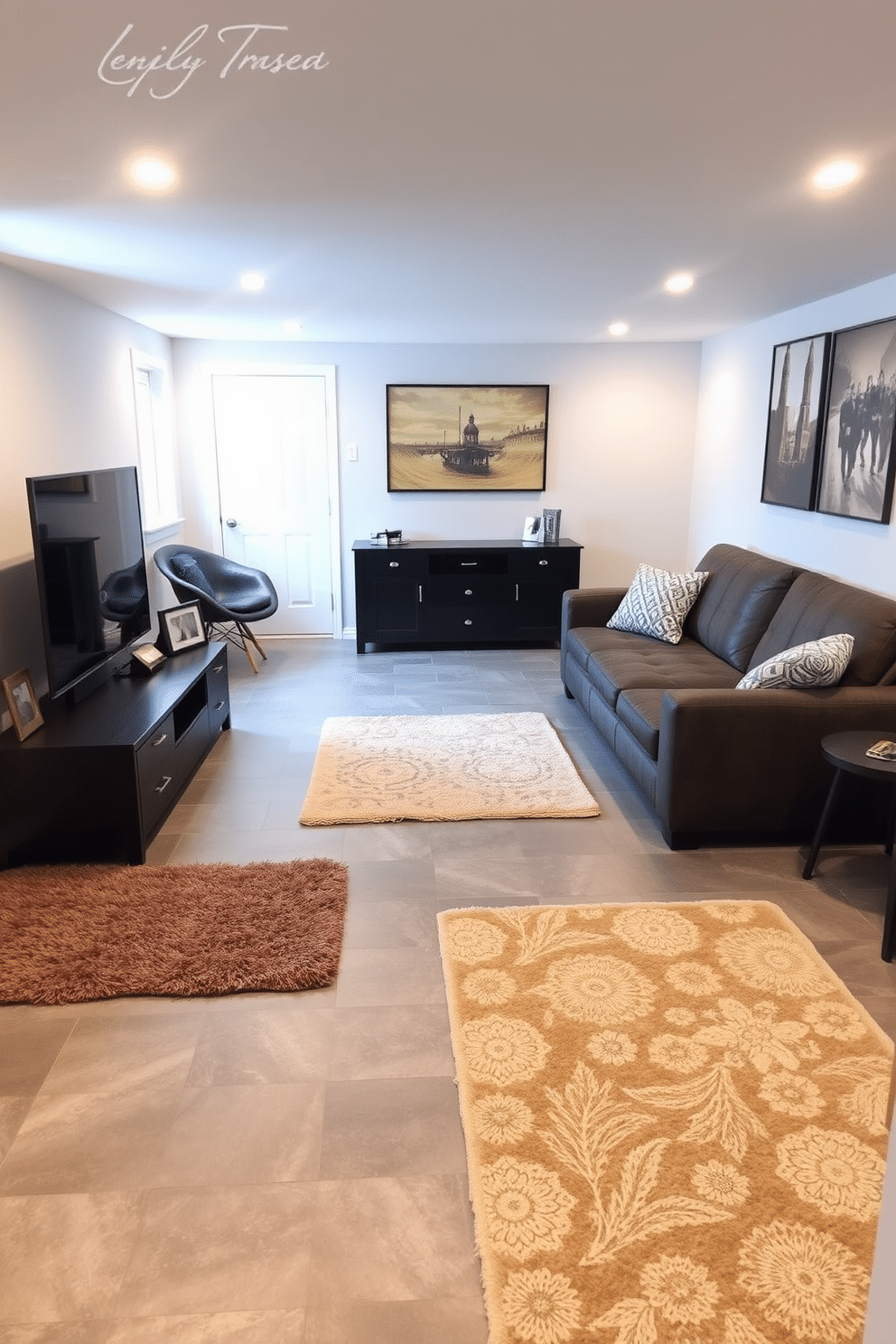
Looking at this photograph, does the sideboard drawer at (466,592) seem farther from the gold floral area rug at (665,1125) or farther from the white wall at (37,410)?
the gold floral area rug at (665,1125)

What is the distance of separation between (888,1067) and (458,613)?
15.3 feet

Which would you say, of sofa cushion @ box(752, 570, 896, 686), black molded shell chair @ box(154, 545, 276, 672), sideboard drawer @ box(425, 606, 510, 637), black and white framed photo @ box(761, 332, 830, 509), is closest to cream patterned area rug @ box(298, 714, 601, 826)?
sofa cushion @ box(752, 570, 896, 686)

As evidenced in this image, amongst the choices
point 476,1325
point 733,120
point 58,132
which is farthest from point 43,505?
point 476,1325

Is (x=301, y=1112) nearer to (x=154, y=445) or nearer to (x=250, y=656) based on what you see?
(x=250, y=656)

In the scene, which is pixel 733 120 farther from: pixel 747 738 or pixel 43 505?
pixel 43 505

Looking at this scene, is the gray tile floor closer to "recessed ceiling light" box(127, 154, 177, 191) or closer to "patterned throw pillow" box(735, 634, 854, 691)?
"patterned throw pillow" box(735, 634, 854, 691)

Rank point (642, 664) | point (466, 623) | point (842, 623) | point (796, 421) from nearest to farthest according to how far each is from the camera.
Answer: point (842, 623) → point (642, 664) → point (796, 421) → point (466, 623)

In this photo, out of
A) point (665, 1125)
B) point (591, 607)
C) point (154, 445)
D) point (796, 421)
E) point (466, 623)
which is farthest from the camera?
point (466, 623)

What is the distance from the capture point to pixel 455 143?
88.7 inches

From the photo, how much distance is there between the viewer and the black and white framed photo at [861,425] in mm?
3963

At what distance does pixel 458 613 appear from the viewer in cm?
648

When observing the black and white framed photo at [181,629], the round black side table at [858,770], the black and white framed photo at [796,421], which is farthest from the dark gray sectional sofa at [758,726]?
the black and white framed photo at [181,629]

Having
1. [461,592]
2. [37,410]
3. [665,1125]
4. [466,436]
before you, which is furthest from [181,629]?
[665,1125]

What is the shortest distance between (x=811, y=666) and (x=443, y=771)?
1.65 meters
